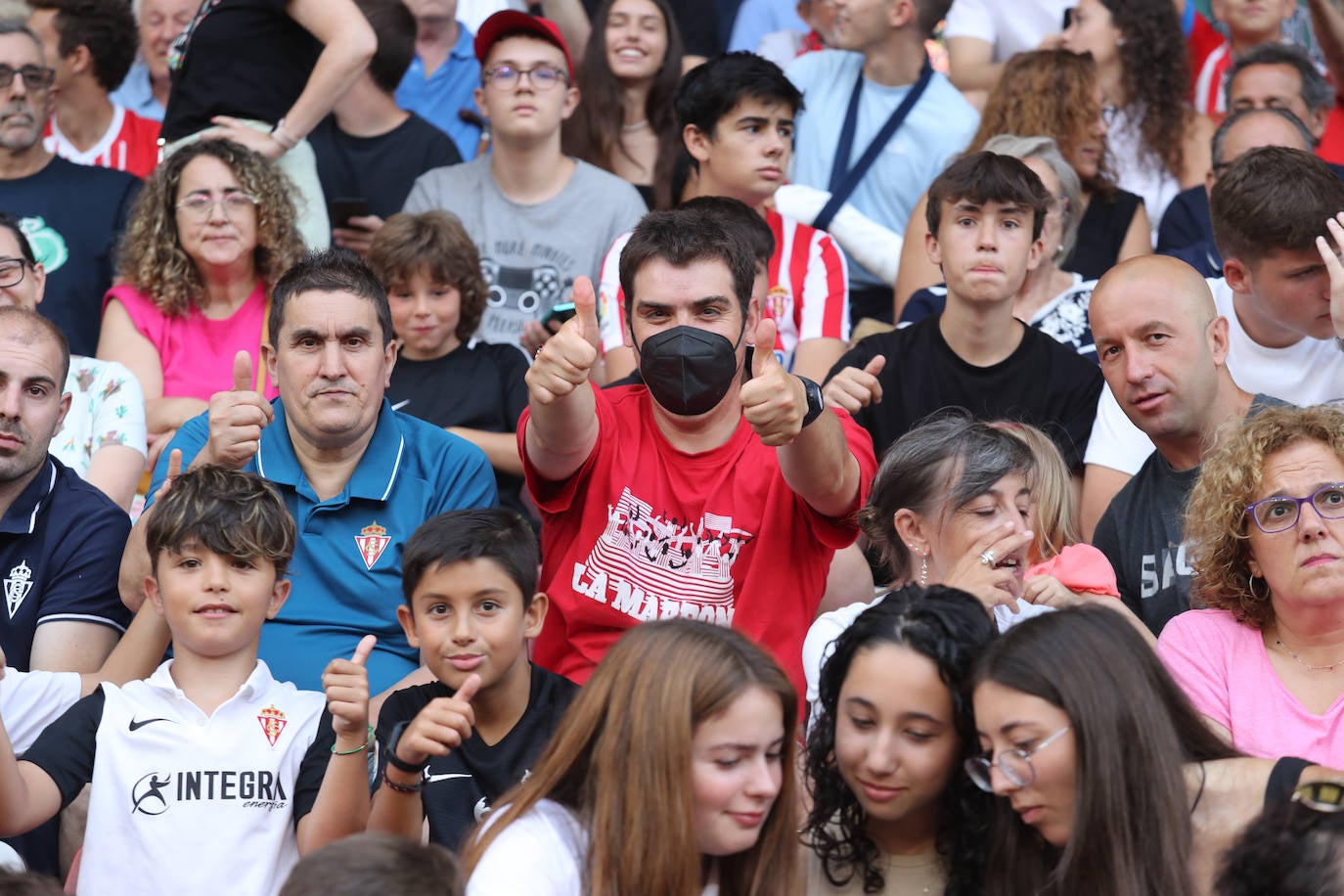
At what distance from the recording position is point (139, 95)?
7070mm

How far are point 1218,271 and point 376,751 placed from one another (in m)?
3.17

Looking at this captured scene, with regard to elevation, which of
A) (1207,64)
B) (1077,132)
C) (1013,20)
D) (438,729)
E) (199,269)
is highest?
(1013,20)

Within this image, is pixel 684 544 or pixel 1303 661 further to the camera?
pixel 684 544

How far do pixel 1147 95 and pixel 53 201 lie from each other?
3.96 meters

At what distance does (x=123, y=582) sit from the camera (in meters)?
3.81

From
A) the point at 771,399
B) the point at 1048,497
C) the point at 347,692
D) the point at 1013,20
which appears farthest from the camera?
the point at 1013,20

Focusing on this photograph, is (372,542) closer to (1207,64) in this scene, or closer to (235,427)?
(235,427)

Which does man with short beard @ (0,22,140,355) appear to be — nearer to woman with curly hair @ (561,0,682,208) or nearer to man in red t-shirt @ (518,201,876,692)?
woman with curly hair @ (561,0,682,208)

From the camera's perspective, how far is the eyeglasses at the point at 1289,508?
317cm

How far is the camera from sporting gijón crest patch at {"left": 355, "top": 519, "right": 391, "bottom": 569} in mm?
3934

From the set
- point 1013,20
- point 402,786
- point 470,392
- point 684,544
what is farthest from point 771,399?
point 1013,20

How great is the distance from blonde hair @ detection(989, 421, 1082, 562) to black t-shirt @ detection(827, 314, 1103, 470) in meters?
0.80

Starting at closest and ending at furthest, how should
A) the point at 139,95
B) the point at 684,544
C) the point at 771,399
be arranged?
the point at 771,399 → the point at 684,544 → the point at 139,95

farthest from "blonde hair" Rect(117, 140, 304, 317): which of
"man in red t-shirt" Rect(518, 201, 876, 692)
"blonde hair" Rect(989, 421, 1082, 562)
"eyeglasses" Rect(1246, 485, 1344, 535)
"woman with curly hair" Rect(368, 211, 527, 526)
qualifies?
"eyeglasses" Rect(1246, 485, 1344, 535)
